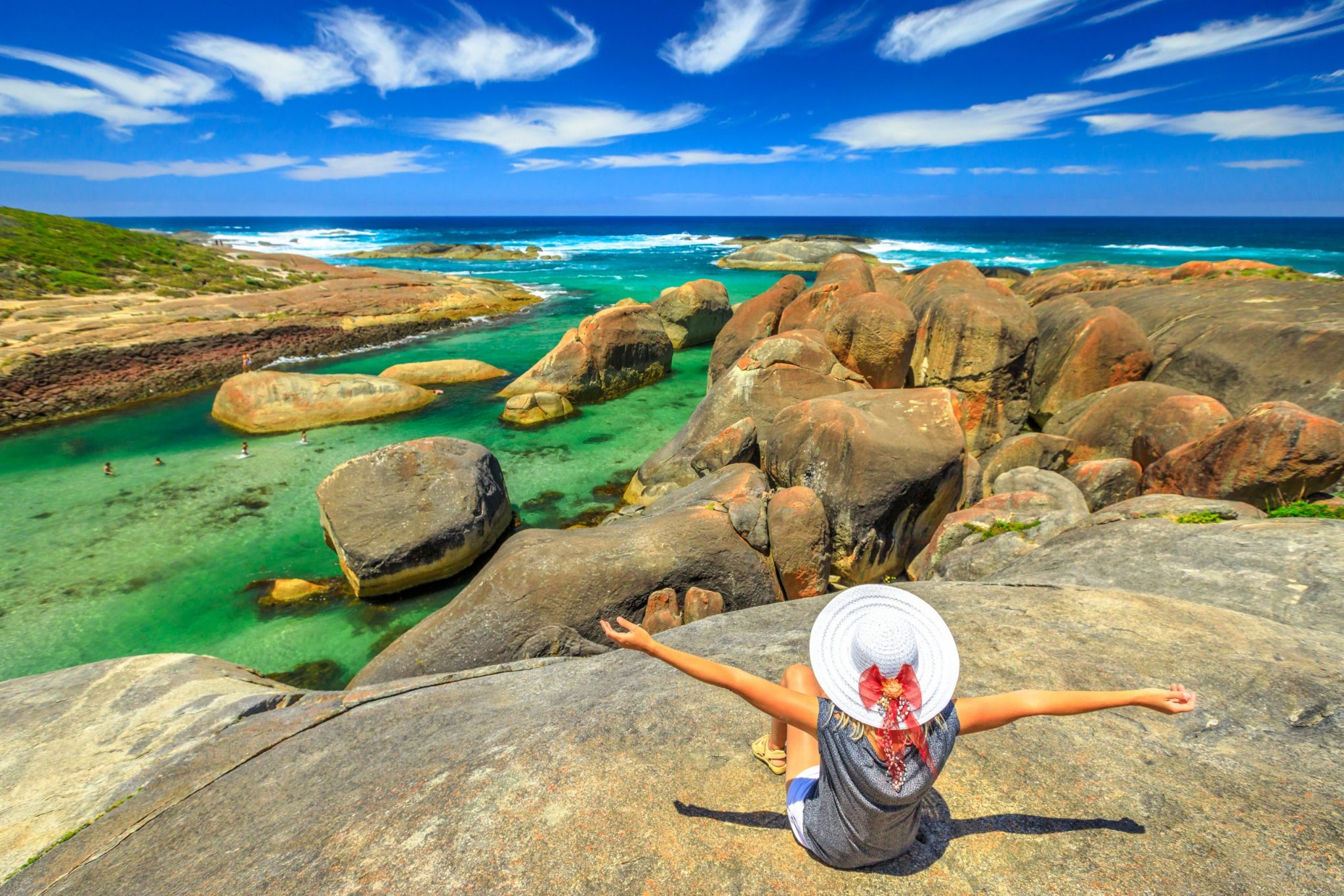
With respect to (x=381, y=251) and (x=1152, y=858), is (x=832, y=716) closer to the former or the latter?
(x=1152, y=858)

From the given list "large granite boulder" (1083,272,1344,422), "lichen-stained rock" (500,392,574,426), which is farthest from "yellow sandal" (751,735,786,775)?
"lichen-stained rock" (500,392,574,426)

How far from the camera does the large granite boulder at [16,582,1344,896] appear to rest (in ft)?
8.77

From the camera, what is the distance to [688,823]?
2.95 m

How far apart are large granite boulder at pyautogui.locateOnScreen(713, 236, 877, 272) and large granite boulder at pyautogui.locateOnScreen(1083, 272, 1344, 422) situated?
52530 mm

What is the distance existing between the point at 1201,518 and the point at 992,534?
2.13 meters

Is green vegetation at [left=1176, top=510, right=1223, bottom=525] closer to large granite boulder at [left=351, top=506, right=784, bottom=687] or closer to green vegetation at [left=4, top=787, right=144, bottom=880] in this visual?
large granite boulder at [left=351, top=506, right=784, bottom=687]

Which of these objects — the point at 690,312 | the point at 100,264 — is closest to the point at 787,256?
the point at 690,312

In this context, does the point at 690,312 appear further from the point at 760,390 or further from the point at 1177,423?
the point at 1177,423

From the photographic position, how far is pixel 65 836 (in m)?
3.52

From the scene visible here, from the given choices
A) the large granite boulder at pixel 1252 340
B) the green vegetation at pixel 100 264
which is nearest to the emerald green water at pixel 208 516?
the large granite boulder at pixel 1252 340

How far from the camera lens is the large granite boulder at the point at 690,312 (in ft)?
88.2

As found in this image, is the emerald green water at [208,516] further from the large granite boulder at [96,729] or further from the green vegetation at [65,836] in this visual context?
the green vegetation at [65,836]

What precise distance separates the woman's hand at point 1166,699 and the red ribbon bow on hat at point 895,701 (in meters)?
1.04

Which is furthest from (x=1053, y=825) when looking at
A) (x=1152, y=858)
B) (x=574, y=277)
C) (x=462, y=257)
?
(x=462, y=257)
